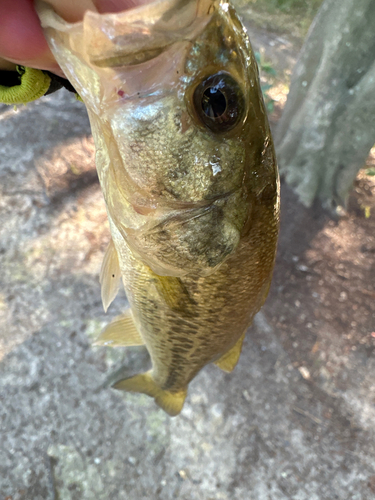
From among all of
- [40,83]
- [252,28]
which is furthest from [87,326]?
[252,28]

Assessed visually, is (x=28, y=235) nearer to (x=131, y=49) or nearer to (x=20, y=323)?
(x=20, y=323)

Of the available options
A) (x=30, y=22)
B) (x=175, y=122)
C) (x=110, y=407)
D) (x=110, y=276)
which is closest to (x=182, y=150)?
(x=175, y=122)

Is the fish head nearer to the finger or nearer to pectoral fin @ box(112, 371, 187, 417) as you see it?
the finger

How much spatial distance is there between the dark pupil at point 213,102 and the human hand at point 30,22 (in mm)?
227

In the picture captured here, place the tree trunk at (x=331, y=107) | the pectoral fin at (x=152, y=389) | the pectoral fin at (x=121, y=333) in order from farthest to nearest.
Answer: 1. the tree trunk at (x=331, y=107)
2. the pectoral fin at (x=152, y=389)
3. the pectoral fin at (x=121, y=333)

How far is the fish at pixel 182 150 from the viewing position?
2.16 feet

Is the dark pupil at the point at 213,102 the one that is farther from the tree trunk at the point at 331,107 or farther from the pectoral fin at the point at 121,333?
the tree trunk at the point at 331,107

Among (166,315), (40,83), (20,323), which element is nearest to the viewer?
(40,83)

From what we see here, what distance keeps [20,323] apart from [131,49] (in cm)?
210

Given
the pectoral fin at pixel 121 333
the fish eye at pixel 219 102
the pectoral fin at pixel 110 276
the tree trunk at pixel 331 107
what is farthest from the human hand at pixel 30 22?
the tree trunk at pixel 331 107

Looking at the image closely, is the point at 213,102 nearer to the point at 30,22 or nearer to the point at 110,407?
the point at 30,22

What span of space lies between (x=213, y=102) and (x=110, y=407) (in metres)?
1.99

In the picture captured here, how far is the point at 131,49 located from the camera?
0.64m

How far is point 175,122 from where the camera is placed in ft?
2.45
